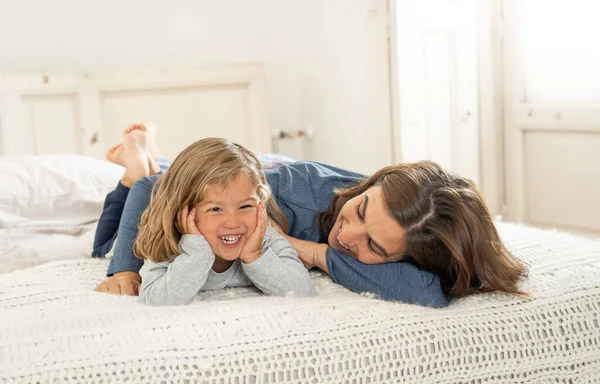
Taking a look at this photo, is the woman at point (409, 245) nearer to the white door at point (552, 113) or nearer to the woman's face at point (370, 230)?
the woman's face at point (370, 230)

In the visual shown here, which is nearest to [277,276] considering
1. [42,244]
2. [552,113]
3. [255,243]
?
[255,243]

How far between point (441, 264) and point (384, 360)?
0.91 ft

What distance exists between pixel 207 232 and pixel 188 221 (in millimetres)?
41

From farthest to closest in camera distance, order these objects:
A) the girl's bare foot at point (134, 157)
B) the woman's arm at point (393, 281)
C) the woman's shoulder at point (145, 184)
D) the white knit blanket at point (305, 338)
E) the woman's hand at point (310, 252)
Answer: the girl's bare foot at point (134, 157) < the woman's shoulder at point (145, 184) < the woman's hand at point (310, 252) < the woman's arm at point (393, 281) < the white knit blanket at point (305, 338)

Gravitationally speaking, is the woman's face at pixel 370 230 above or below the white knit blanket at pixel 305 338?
above

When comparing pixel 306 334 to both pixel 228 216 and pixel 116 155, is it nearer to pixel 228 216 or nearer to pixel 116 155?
pixel 228 216

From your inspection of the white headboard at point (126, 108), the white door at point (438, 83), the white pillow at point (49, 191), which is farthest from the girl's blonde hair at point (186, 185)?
the white headboard at point (126, 108)

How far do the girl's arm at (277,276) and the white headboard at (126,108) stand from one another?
177cm

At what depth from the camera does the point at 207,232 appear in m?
1.36

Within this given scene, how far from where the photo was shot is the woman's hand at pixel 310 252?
149cm

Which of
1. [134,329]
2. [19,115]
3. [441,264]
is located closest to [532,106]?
[441,264]

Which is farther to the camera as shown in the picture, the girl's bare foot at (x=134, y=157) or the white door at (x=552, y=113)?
the white door at (x=552, y=113)

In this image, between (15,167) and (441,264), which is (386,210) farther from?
(15,167)

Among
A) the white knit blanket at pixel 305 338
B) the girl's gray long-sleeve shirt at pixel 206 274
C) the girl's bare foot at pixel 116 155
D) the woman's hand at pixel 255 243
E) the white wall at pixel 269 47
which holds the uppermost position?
the white wall at pixel 269 47
